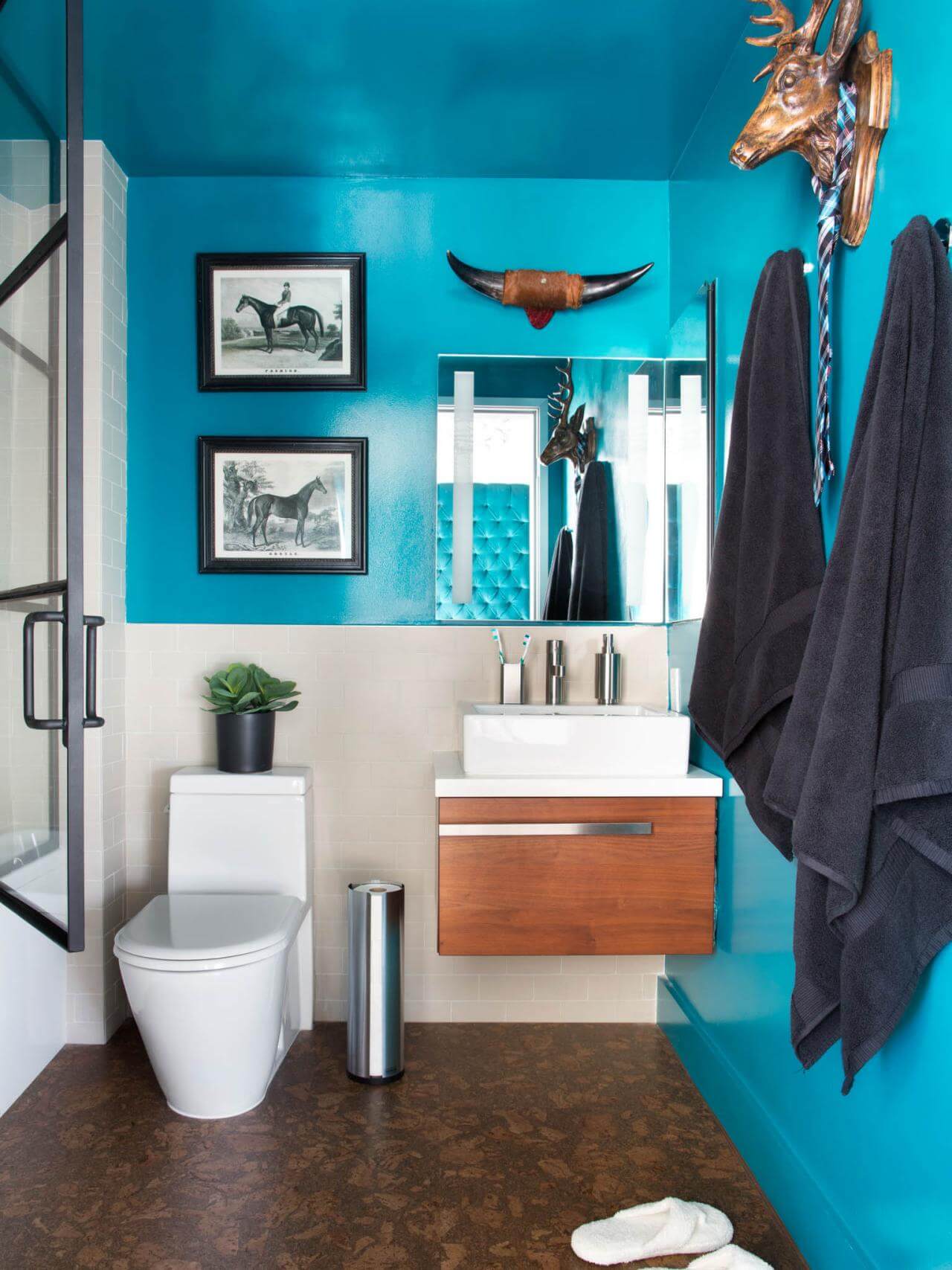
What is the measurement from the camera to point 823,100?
1688 millimetres

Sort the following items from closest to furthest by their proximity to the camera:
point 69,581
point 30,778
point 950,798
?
point 950,798, point 69,581, point 30,778

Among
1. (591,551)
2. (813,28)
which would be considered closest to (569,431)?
(591,551)

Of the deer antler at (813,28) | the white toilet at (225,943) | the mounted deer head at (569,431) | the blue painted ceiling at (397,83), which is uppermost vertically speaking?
the blue painted ceiling at (397,83)

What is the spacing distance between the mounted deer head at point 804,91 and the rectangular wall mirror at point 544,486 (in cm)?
124

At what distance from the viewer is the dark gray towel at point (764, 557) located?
1823 millimetres

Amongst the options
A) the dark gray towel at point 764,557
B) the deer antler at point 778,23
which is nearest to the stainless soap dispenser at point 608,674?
the dark gray towel at point 764,557

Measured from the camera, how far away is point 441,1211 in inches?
79.7

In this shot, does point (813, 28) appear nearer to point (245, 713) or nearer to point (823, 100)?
point (823, 100)

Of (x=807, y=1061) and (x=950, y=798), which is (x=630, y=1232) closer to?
(x=807, y=1061)

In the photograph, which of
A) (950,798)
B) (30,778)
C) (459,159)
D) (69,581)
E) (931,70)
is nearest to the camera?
(950,798)

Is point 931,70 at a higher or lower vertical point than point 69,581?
higher

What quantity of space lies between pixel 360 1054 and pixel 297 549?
1477mm

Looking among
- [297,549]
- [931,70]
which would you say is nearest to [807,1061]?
[931,70]

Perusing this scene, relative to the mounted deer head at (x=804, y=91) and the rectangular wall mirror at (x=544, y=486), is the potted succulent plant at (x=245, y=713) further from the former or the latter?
the mounted deer head at (x=804, y=91)
